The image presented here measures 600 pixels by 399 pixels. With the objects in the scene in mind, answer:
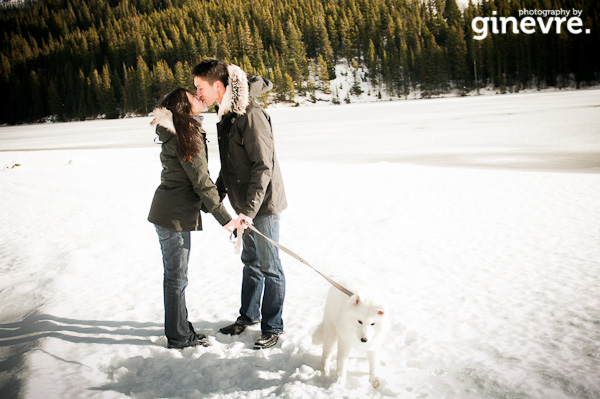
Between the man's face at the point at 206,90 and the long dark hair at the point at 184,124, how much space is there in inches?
5.7

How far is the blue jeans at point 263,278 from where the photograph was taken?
9.23 feet

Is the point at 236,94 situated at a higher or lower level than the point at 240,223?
higher

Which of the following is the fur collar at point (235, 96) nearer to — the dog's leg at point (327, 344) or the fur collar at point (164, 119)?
the fur collar at point (164, 119)

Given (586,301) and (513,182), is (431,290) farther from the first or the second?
(513,182)

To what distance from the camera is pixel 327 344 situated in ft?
8.23

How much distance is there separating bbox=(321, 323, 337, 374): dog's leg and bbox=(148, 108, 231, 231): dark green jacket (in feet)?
3.60

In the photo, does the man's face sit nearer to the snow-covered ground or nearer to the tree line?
the snow-covered ground

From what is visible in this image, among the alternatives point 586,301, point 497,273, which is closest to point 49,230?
point 497,273

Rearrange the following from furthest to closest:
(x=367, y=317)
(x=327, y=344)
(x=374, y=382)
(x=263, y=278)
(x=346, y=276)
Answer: (x=346, y=276) → (x=263, y=278) → (x=327, y=344) → (x=374, y=382) → (x=367, y=317)

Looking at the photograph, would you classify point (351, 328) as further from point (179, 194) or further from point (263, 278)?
point (179, 194)

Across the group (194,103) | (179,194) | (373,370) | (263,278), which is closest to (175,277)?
(179,194)

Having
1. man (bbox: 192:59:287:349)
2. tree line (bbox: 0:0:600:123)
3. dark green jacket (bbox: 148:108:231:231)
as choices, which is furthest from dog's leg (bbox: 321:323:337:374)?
tree line (bbox: 0:0:600:123)

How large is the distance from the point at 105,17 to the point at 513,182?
173781mm

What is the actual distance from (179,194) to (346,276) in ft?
8.33
